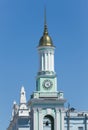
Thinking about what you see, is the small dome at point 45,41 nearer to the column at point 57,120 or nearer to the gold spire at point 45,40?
the gold spire at point 45,40

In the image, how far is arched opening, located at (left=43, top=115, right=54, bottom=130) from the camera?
79.1 m

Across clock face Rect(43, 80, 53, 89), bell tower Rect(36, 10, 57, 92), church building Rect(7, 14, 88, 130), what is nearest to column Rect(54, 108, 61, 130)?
church building Rect(7, 14, 88, 130)

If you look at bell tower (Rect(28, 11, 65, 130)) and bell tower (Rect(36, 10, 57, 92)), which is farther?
bell tower (Rect(28, 11, 65, 130))

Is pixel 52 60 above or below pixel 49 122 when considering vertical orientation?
above

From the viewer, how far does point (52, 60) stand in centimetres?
7750

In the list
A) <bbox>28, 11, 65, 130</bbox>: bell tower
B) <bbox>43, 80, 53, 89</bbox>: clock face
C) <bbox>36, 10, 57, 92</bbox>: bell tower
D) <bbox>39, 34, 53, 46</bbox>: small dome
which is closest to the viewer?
<bbox>36, 10, 57, 92</bbox>: bell tower

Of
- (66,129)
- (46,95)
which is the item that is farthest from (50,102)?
(66,129)

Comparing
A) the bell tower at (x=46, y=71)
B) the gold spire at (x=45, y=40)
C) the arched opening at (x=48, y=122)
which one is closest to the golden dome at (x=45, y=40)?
the gold spire at (x=45, y=40)

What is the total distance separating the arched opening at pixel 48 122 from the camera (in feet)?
259

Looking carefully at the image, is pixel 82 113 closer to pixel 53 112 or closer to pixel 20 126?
pixel 20 126

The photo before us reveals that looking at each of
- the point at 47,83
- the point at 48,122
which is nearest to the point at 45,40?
the point at 47,83

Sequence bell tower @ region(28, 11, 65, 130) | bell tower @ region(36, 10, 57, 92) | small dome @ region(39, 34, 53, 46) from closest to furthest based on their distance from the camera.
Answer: bell tower @ region(36, 10, 57, 92), bell tower @ region(28, 11, 65, 130), small dome @ region(39, 34, 53, 46)

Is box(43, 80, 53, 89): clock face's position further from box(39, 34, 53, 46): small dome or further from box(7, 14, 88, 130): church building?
box(39, 34, 53, 46): small dome

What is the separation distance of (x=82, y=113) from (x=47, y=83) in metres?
15.7
